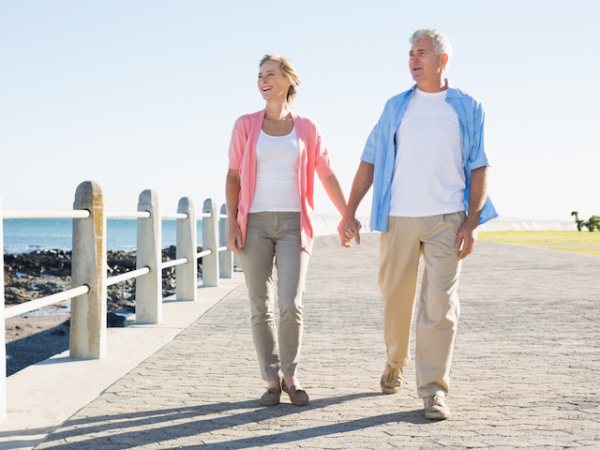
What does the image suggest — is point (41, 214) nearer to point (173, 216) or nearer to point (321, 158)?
point (321, 158)

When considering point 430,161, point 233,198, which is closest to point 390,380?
point 430,161

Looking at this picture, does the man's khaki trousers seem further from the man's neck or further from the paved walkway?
the man's neck

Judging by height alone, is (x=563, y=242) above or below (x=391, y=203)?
below

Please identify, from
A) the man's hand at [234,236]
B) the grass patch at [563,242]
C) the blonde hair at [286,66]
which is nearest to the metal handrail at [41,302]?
the man's hand at [234,236]

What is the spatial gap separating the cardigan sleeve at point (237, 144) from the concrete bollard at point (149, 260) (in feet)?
8.89

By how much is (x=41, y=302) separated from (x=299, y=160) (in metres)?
1.90

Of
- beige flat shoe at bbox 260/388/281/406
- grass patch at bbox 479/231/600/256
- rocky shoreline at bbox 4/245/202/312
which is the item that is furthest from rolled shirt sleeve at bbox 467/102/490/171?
grass patch at bbox 479/231/600/256

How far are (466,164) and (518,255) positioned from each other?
15428 millimetres

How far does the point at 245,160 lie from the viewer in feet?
12.6

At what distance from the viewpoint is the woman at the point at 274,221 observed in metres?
3.82

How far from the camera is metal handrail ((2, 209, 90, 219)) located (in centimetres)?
370

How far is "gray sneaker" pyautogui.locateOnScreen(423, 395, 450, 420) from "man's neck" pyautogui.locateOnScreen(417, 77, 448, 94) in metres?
1.74

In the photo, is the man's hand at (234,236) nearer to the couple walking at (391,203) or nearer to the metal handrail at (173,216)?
the couple walking at (391,203)

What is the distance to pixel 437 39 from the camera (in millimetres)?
3717
